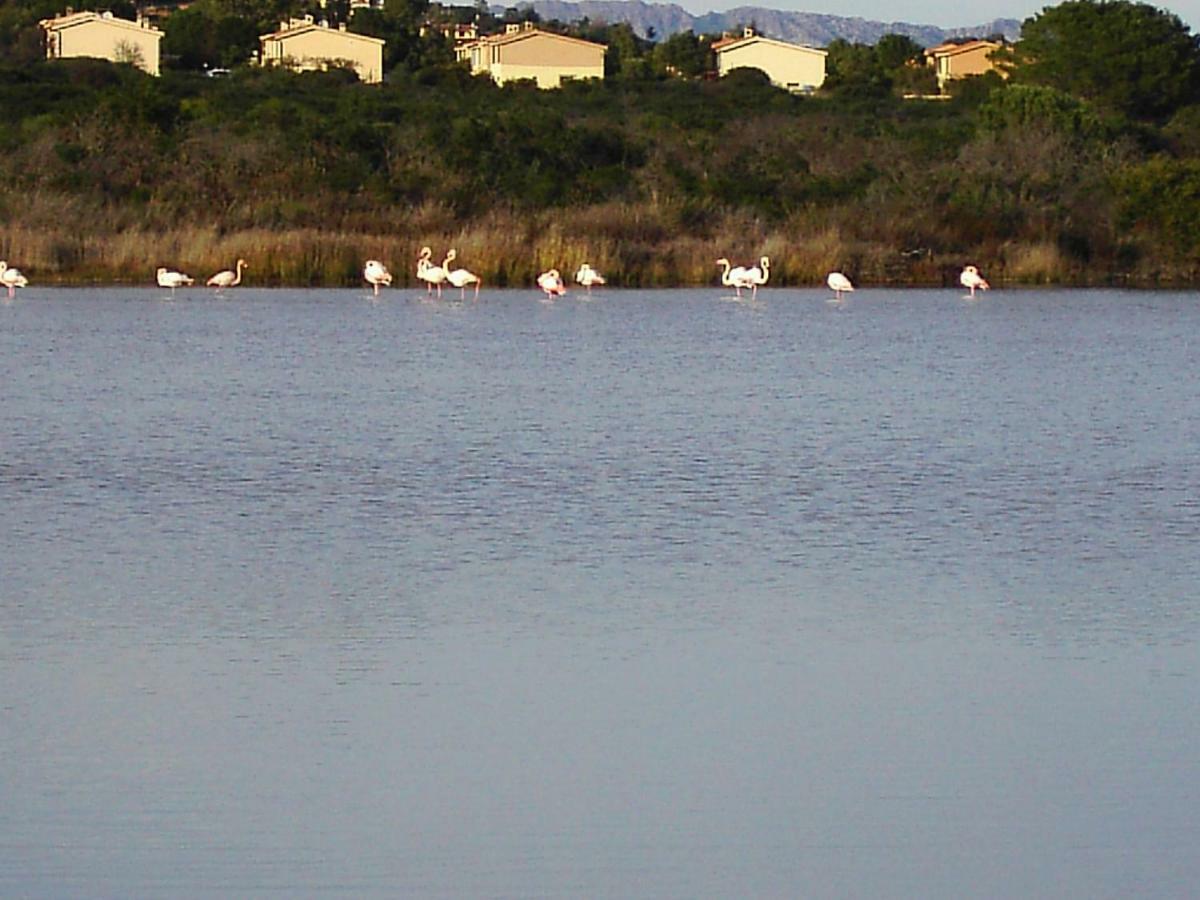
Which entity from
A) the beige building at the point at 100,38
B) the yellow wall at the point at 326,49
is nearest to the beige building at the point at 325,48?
the yellow wall at the point at 326,49

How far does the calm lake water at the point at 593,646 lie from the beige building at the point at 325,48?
6956cm

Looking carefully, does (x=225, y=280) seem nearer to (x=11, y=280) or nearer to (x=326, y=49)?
(x=11, y=280)

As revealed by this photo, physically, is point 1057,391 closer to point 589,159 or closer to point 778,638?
point 778,638

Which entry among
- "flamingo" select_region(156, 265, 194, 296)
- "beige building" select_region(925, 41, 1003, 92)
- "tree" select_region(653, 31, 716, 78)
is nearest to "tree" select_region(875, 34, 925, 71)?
"beige building" select_region(925, 41, 1003, 92)

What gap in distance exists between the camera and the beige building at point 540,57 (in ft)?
308

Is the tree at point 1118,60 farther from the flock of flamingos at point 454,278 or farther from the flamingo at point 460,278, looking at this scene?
the flamingo at point 460,278

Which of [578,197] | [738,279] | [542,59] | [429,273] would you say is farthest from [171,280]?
[542,59]

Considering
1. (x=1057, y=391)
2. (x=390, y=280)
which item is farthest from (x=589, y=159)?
(x=1057, y=391)

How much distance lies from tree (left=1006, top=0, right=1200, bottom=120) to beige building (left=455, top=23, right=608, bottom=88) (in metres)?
27.5

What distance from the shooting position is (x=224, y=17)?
303ft

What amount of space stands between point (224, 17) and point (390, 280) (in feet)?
201

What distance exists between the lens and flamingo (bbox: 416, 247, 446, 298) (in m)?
32.0

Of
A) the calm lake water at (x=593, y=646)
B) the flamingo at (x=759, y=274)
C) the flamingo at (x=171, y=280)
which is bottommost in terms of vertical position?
the flamingo at (x=171, y=280)

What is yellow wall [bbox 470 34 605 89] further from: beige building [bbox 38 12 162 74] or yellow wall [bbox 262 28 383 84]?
beige building [bbox 38 12 162 74]
